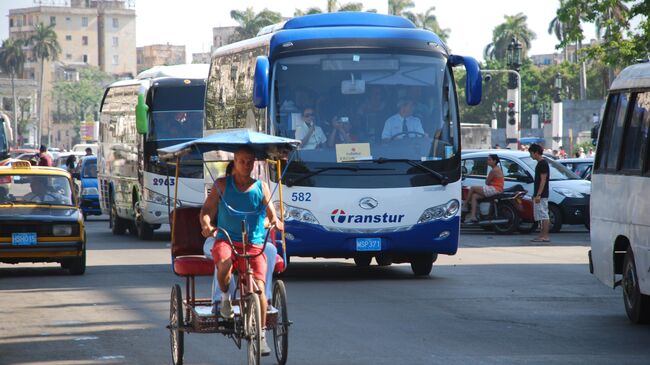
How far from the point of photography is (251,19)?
4104 inches

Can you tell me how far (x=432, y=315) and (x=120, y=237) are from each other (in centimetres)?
1687

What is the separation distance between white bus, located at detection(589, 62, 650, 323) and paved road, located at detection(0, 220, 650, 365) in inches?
16.9

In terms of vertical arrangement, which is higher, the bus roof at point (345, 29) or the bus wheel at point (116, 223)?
the bus roof at point (345, 29)

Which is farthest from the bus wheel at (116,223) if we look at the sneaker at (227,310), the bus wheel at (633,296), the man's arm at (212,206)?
the sneaker at (227,310)

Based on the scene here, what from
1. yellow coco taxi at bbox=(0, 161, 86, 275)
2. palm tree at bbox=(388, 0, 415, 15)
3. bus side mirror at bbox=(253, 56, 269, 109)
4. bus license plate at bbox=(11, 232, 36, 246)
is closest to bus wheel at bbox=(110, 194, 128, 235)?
yellow coco taxi at bbox=(0, 161, 86, 275)

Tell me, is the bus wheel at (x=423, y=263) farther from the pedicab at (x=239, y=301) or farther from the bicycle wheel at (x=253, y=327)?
the bicycle wheel at (x=253, y=327)

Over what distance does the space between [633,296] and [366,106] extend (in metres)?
5.51

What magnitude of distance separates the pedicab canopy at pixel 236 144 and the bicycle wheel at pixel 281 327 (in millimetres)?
997

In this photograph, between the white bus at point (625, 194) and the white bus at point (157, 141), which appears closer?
the white bus at point (625, 194)

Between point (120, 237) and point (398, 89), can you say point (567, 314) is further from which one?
point (120, 237)

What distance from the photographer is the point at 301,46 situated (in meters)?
17.4

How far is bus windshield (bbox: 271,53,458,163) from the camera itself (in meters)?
17.1

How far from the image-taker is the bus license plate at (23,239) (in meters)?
18.2

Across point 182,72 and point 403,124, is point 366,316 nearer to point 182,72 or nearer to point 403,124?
point 403,124
